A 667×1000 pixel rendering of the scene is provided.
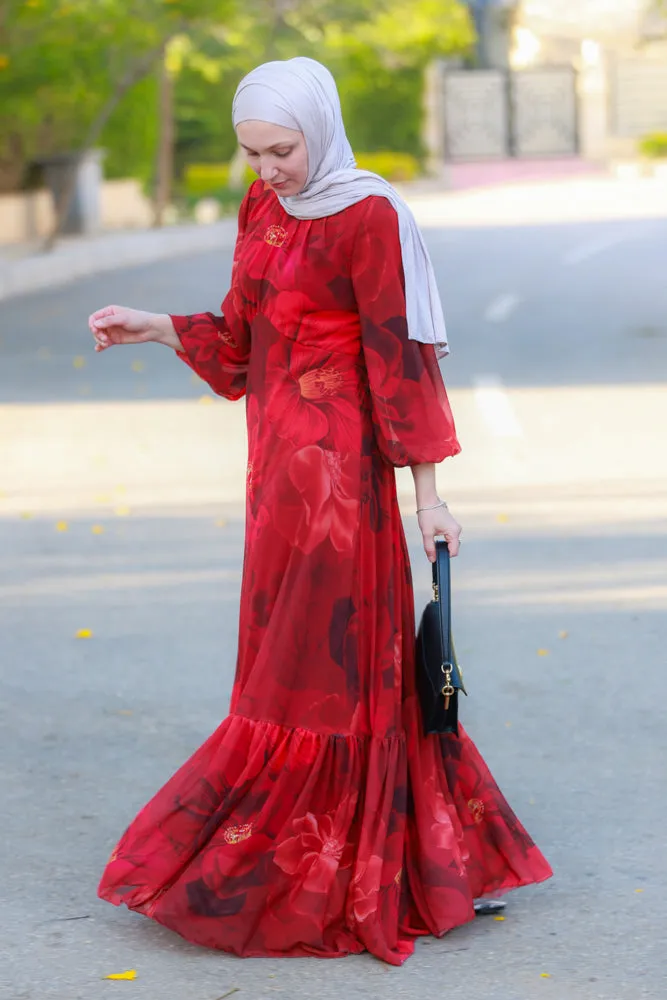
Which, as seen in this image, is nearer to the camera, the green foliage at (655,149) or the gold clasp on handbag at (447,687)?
the gold clasp on handbag at (447,687)

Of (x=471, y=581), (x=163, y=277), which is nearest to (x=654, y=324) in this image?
(x=163, y=277)

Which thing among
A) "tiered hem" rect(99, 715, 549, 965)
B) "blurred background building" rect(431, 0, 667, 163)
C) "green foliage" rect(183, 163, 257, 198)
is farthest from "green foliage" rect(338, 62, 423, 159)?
"tiered hem" rect(99, 715, 549, 965)

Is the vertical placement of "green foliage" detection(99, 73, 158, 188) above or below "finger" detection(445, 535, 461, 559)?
above

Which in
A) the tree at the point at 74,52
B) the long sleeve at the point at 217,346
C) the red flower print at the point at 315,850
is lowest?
the red flower print at the point at 315,850

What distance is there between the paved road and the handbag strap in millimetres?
611

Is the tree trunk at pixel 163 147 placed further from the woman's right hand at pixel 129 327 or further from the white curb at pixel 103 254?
the woman's right hand at pixel 129 327

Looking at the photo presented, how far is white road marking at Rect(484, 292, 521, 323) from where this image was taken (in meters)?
17.0

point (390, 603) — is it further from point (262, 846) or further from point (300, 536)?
point (262, 846)

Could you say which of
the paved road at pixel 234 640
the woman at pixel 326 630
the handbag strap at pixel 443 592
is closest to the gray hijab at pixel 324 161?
the woman at pixel 326 630

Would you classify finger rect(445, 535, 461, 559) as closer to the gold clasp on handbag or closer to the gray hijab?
the gold clasp on handbag

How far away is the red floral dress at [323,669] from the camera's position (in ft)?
12.3

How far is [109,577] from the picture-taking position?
7.45 m

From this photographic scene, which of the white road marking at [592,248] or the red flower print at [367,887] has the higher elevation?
the white road marking at [592,248]

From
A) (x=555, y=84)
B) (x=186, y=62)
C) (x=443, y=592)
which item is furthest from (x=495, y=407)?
(x=555, y=84)
